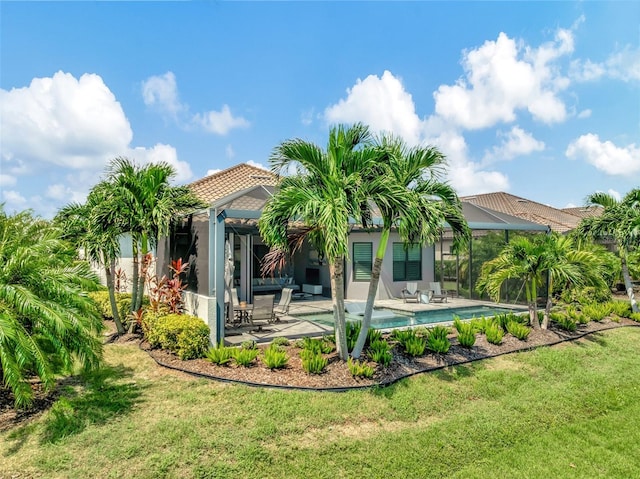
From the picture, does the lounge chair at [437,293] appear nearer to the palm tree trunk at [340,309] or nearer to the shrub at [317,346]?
the shrub at [317,346]

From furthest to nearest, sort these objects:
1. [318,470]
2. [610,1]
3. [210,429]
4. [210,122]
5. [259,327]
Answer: [210,122]
[610,1]
[259,327]
[210,429]
[318,470]

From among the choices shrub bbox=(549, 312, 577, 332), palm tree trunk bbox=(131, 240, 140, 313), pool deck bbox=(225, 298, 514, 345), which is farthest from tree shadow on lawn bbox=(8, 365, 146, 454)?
shrub bbox=(549, 312, 577, 332)

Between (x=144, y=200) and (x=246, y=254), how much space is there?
268 inches

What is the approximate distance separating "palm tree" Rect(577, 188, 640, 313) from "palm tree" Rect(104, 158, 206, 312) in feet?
45.9

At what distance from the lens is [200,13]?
42.1 ft

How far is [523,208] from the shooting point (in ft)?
90.7

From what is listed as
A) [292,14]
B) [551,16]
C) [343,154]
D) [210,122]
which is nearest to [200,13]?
[292,14]

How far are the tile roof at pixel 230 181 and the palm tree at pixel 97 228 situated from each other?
4.69m

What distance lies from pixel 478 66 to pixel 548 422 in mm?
12964

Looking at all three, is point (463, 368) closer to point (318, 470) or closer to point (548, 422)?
point (548, 422)

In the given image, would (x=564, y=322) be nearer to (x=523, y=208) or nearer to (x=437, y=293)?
(x=437, y=293)

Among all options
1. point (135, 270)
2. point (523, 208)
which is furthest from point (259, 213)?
point (523, 208)

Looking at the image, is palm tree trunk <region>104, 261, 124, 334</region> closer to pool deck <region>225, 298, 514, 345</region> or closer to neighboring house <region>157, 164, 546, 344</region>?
neighboring house <region>157, 164, 546, 344</region>

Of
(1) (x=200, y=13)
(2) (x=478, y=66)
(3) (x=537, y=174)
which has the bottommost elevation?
(3) (x=537, y=174)
